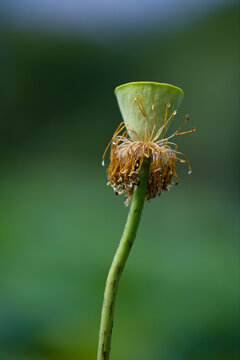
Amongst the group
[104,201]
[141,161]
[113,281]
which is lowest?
[113,281]

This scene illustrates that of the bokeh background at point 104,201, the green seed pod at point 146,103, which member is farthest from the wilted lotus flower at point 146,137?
the bokeh background at point 104,201

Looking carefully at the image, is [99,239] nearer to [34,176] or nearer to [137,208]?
[34,176]

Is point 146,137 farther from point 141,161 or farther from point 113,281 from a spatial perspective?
point 113,281

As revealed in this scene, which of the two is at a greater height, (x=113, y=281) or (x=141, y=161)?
(x=141, y=161)

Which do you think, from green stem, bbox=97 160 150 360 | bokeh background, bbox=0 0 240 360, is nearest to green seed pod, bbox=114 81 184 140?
green stem, bbox=97 160 150 360

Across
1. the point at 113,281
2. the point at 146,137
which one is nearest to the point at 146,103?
the point at 146,137

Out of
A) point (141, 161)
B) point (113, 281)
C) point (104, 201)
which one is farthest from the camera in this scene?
point (104, 201)

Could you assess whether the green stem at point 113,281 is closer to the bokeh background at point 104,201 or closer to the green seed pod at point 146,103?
the green seed pod at point 146,103
